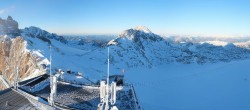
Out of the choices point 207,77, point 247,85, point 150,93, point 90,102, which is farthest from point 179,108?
point 207,77

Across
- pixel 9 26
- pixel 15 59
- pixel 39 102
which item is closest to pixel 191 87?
pixel 15 59

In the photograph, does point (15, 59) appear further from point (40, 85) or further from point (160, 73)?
point (160, 73)

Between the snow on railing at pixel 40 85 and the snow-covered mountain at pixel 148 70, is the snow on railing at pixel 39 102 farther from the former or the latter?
the snow-covered mountain at pixel 148 70

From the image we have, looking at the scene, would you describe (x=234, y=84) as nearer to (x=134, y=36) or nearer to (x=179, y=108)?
(x=179, y=108)

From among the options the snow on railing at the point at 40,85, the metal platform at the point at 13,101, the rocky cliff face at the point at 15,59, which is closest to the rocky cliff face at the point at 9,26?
the rocky cliff face at the point at 15,59

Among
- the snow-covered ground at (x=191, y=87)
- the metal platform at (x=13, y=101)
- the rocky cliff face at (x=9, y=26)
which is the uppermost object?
the rocky cliff face at (x=9, y=26)

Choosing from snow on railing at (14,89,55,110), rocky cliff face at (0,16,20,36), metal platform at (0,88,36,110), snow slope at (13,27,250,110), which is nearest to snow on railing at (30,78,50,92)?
metal platform at (0,88,36,110)

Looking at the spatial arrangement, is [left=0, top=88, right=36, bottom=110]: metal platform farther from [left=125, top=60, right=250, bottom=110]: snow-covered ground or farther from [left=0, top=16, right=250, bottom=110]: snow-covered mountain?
[left=125, top=60, right=250, bottom=110]: snow-covered ground
